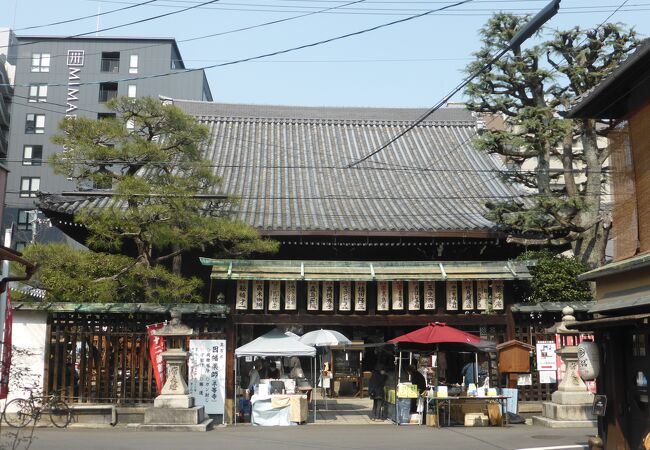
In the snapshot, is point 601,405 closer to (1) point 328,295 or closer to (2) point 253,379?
(1) point 328,295

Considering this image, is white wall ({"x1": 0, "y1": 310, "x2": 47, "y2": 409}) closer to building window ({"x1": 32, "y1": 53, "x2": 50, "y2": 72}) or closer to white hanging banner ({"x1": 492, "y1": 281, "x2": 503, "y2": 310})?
white hanging banner ({"x1": 492, "y1": 281, "x2": 503, "y2": 310})

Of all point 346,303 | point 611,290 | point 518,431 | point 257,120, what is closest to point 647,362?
point 611,290

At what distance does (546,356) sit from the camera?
18.5 m

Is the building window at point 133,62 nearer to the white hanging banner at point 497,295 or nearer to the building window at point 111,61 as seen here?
the building window at point 111,61

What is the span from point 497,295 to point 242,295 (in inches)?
288

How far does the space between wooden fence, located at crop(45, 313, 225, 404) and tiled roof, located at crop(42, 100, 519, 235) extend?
140 inches

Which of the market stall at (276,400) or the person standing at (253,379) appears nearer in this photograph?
the market stall at (276,400)

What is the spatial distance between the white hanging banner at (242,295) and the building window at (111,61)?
3976 centimetres

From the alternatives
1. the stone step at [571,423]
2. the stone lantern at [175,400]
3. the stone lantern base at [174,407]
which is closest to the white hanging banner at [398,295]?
the stone step at [571,423]

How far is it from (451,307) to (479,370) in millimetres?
2396

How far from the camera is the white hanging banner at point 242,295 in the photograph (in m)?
19.1

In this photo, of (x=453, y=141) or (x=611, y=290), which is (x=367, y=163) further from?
(x=611, y=290)

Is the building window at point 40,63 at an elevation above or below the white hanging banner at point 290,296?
above

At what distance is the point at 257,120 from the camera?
29875mm
